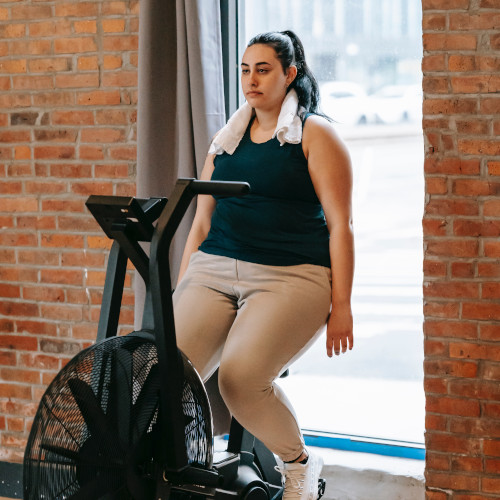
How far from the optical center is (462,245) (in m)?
2.17

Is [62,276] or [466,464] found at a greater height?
[62,276]

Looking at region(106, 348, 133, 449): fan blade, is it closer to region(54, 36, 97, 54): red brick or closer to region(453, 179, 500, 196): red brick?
region(453, 179, 500, 196): red brick

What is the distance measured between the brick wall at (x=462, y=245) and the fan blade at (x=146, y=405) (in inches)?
37.2

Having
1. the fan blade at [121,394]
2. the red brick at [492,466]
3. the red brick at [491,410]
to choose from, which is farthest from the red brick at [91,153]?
the red brick at [492,466]

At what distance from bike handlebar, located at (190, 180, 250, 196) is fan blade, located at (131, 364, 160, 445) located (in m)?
0.42

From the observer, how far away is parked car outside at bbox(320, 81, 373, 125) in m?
2.57

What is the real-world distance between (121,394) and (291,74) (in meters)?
1.02

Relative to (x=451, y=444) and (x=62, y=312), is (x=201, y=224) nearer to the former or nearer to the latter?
(x=62, y=312)

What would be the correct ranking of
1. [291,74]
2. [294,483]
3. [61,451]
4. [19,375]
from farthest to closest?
[19,375], [291,74], [294,483], [61,451]

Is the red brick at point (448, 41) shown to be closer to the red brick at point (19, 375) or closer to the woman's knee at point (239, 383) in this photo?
the woman's knee at point (239, 383)

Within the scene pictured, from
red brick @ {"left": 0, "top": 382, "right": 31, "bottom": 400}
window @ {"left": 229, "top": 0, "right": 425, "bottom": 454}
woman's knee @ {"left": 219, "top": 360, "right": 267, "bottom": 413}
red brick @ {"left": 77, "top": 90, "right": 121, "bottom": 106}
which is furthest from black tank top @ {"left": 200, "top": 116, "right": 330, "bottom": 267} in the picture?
red brick @ {"left": 0, "top": 382, "right": 31, "bottom": 400}

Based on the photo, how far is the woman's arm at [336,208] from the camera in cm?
194

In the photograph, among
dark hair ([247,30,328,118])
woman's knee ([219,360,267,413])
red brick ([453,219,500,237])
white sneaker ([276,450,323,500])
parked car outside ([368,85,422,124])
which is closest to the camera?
woman's knee ([219,360,267,413])

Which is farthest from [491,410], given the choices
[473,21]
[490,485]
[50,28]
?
[50,28]
